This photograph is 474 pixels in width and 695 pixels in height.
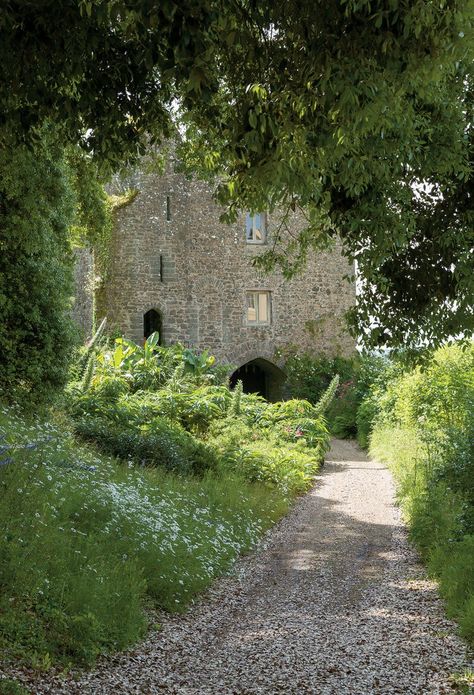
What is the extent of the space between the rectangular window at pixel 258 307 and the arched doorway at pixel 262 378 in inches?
54.7

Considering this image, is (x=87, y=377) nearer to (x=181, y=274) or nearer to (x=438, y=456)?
(x=438, y=456)

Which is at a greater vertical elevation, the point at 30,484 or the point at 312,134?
the point at 312,134

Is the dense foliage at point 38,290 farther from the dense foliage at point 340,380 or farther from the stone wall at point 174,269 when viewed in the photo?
the dense foliage at point 340,380

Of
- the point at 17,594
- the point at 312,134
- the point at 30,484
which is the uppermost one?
the point at 312,134

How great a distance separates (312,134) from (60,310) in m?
7.27

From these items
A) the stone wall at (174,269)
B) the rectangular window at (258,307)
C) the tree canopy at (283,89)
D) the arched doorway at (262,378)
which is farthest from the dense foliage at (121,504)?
the arched doorway at (262,378)

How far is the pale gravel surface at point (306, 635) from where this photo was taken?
5.20 metres

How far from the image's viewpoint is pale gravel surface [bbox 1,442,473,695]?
17.0 feet

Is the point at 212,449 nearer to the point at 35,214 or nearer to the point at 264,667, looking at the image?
the point at 35,214

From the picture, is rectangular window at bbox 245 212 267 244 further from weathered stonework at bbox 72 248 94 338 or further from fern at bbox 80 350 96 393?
fern at bbox 80 350 96 393

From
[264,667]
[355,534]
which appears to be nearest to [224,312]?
[355,534]

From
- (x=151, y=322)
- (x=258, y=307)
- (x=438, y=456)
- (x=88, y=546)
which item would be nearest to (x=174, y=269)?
(x=151, y=322)

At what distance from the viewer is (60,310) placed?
11.4 metres

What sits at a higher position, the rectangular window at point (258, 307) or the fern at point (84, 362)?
the rectangular window at point (258, 307)
